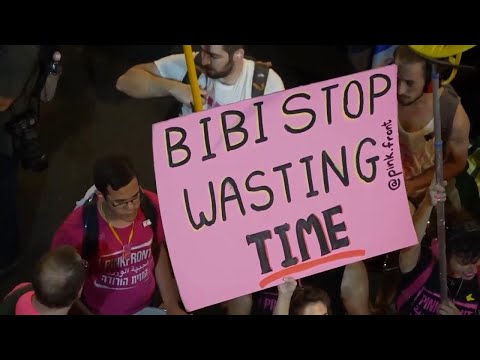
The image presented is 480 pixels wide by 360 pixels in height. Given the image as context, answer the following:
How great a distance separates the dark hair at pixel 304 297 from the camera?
4.86ft

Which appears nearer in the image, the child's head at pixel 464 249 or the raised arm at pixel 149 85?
the raised arm at pixel 149 85

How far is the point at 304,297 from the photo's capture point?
1.49 meters

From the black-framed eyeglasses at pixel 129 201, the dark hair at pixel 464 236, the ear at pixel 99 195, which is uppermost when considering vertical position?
the ear at pixel 99 195

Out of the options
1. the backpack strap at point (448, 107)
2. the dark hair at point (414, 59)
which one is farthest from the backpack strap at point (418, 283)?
the dark hair at point (414, 59)

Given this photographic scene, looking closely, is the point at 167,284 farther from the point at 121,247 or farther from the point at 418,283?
the point at 418,283

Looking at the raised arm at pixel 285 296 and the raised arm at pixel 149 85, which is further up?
the raised arm at pixel 149 85

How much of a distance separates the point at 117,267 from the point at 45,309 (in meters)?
0.16

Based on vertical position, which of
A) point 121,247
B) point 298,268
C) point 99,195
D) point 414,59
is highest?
point 414,59

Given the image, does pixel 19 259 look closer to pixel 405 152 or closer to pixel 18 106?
pixel 18 106

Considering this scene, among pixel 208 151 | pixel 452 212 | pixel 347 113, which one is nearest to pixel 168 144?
pixel 208 151

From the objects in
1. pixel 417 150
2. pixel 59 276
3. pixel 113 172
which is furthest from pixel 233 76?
pixel 59 276

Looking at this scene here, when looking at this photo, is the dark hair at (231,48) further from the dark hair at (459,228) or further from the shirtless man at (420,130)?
the dark hair at (459,228)

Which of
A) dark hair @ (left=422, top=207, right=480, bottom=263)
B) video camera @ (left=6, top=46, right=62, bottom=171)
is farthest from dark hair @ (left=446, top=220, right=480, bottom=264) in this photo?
video camera @ (left=6, top=46, right=62, bottom=171)

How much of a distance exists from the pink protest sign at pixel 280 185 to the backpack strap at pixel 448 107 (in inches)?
4.0
